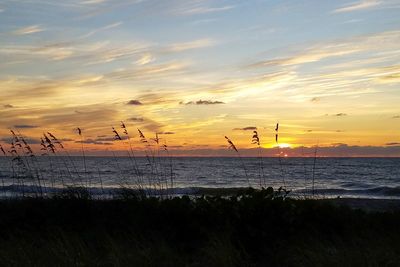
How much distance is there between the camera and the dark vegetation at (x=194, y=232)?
666 centimetres

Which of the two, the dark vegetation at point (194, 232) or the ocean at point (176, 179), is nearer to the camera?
the dark vegetation at point (194, 232)

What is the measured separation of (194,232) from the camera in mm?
8250

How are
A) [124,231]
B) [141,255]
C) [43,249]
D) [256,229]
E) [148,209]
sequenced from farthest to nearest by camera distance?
[148,209], [124,231], [256,229], [43,249], [141,255]

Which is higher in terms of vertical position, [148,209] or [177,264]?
[148,209]

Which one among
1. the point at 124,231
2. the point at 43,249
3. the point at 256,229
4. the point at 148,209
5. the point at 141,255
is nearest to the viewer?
the point at 141,255

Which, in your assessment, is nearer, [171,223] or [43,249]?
[43,249]

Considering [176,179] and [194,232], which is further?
[176,179]

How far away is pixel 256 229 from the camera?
7.85m

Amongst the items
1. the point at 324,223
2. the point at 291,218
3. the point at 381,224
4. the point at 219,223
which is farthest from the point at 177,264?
the point at 381,224

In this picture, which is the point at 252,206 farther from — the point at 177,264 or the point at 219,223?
the point at 177,264

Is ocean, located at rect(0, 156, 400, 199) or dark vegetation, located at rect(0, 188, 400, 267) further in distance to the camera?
ocean, located at rect(0, 156, 400, 199)

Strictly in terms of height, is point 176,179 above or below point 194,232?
below

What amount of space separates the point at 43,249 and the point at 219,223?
290 centimetres

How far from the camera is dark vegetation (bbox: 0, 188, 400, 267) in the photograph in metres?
6.66
